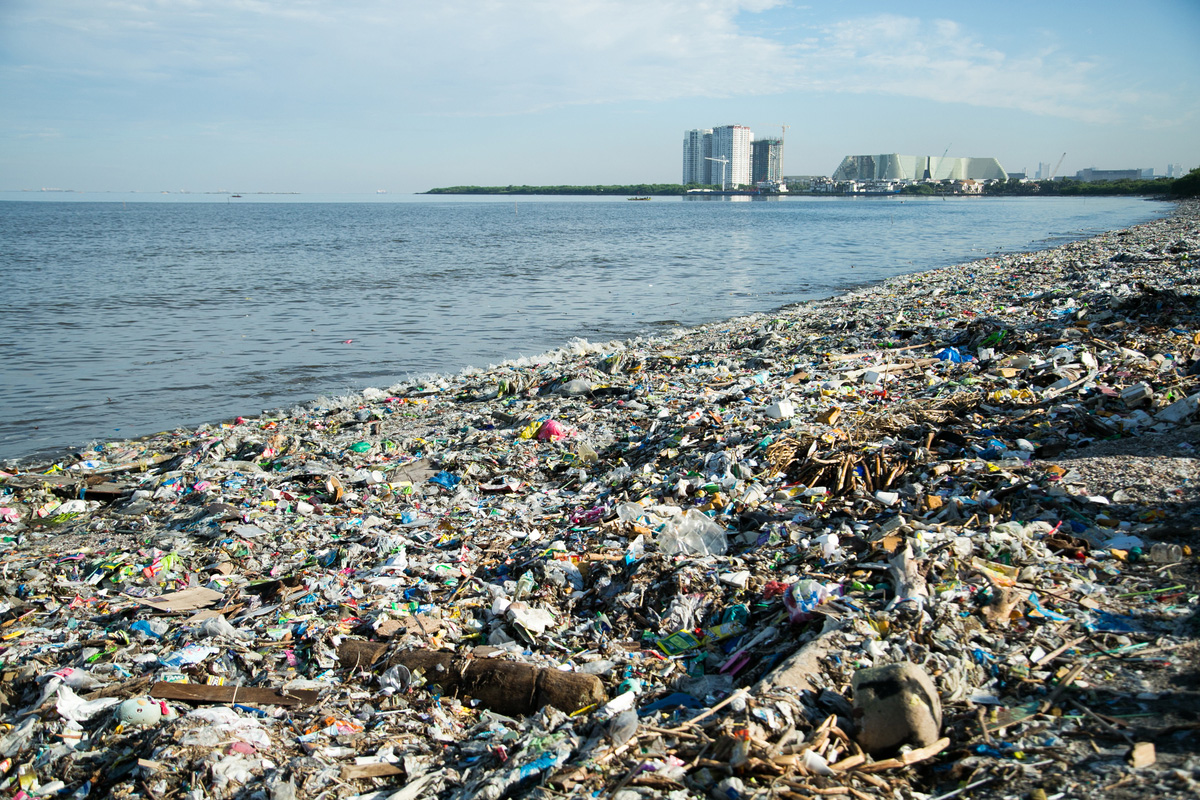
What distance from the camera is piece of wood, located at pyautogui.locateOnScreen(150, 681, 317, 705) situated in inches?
131

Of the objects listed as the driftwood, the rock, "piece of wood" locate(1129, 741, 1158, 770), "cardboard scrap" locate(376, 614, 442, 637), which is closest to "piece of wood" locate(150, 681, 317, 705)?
the driftwood

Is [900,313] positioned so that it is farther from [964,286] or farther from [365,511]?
[365,511]

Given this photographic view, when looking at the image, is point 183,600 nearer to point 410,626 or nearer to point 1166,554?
point 410,626

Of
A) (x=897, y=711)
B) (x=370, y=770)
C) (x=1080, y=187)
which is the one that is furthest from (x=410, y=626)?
(x=1080, y=187)

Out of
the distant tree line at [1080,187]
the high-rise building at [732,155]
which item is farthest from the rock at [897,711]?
the high-rise building at [732,155]

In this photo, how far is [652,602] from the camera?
406 centimetres

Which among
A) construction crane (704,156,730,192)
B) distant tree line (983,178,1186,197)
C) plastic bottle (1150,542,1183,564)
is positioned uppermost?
construction crane (704,156,730,192)

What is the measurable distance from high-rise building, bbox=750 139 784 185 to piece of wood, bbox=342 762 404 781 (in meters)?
201

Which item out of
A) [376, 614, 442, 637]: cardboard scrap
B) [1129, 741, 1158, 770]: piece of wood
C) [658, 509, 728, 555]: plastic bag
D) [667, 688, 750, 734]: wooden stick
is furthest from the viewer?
[658, 509, 728, 555]: plastic bag

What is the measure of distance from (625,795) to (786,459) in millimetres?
3542

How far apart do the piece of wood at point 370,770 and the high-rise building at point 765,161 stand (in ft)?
659

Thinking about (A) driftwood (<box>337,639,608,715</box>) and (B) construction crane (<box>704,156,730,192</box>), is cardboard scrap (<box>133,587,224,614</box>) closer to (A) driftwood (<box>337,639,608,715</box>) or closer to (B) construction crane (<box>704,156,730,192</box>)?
(A) driftwood (<box>337,639,608,715</box>)

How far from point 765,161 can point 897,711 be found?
664 ft

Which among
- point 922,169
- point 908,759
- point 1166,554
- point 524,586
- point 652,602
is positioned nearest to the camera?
point 908,759
